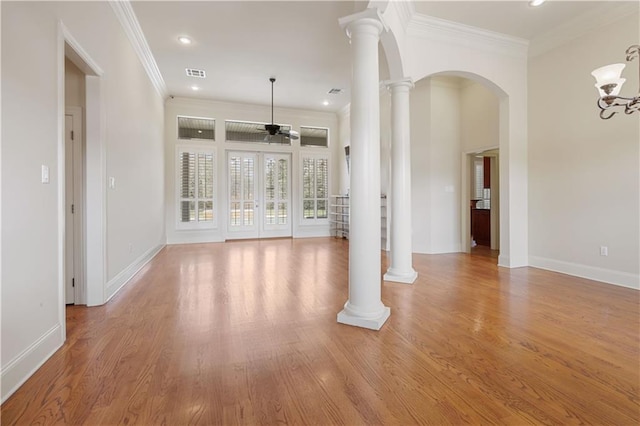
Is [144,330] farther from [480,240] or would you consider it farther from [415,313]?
[480,240]

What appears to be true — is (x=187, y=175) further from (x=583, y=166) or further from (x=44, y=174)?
(x=583, y=166)

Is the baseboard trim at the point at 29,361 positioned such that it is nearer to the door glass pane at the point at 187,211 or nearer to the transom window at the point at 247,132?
the door glass pane at the point at 187,211

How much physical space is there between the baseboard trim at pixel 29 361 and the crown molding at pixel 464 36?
4592 mm

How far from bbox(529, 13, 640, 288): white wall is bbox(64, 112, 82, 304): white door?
5.83 m

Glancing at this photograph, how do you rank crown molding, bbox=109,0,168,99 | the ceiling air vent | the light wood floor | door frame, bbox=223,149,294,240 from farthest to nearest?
door frame, bbox=223,149,294,240, the ceiling air vent, crown molding, bbox=109,0,168,99, the light wood floor

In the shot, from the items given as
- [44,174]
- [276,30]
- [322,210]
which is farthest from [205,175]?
[44,174]

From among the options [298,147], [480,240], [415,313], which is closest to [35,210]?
[415,313]

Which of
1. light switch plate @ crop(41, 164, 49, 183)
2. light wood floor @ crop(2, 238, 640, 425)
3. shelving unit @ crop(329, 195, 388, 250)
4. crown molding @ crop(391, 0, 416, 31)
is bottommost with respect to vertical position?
light wood floor @ crop(2, 238, 640, 425)

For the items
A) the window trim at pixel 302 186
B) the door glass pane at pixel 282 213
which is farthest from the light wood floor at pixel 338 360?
the window trim at pixel 302 186

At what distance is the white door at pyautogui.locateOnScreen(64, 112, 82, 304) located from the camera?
2920mm

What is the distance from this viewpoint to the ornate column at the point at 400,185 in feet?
12.6

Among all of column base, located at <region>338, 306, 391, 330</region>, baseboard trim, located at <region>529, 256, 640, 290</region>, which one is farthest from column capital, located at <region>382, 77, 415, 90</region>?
baseboard trim, located at <region>529, 256, 640, 290</region>

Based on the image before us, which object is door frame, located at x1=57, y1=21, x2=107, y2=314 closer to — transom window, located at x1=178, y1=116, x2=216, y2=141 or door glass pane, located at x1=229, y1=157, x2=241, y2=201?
transom window, located at x1=178, y1=116, x2=216, y2=141

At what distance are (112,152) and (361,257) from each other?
115 inches
